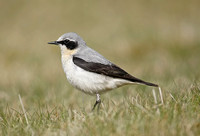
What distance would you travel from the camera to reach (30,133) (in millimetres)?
4723

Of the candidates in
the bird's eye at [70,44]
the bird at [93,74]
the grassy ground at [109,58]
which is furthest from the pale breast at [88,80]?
the bird's eye at [70,44]

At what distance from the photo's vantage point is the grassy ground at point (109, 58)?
4.57 metres

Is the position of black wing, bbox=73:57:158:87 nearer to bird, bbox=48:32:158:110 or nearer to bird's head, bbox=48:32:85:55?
bird, bbox=48:32:158:110

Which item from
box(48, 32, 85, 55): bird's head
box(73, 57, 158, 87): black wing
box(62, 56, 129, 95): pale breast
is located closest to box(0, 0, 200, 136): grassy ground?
box(62, 56, 129, 95): pale breast

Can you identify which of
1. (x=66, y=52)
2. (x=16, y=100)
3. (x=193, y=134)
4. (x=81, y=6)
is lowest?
(x=16, y=100)

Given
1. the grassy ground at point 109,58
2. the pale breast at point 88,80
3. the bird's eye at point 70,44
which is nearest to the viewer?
the grassy ground at point 109,58

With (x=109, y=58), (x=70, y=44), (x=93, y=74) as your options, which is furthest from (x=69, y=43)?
(x=109, y=58)

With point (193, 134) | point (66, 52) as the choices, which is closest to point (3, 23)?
point (66, 52)

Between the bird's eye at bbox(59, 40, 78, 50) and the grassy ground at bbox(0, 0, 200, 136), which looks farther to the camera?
the bird's eye at bbox(59, 40, 78, 50)

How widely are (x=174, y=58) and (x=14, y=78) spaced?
575cm

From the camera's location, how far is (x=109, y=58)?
506 inches

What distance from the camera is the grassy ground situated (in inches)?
180

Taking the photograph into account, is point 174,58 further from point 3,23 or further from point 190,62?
point 3,23

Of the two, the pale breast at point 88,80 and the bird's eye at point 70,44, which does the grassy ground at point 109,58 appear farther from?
the bird's eye at point 70,44
